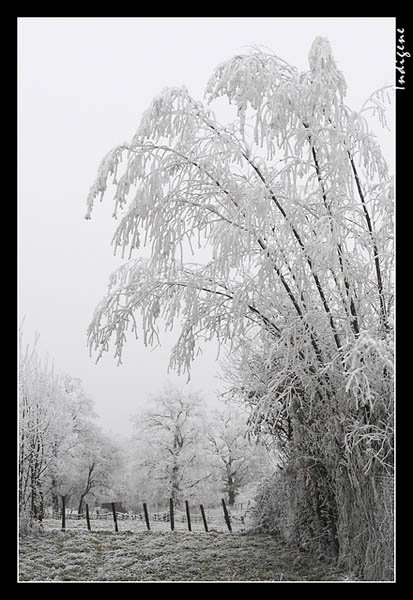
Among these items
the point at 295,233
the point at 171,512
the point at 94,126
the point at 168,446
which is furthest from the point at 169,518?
the point at 94,126

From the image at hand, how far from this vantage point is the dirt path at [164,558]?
13.7 ft

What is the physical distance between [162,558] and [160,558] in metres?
0.01

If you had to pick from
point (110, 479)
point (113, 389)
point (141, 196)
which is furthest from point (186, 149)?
point (110, 479)

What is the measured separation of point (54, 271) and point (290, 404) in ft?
6.91

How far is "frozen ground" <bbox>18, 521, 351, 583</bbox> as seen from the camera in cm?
418

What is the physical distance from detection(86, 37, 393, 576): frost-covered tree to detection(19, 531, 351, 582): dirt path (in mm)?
251

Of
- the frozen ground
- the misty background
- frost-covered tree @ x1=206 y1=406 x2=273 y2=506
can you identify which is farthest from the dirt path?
the misty background

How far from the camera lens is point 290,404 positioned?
4047 millimetres

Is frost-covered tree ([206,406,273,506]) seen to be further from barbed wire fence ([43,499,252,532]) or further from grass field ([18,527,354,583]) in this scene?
grass field ([18,527,354,583])

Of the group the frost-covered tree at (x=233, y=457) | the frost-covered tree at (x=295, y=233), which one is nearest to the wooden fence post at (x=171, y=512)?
the frost-covered tree at (x=233, y=457)

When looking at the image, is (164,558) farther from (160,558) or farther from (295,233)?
(295,233)

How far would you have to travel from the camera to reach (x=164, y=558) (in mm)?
4516

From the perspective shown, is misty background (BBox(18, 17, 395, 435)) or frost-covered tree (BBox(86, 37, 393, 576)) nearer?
frost-covered tree (BBox(86, 37, 393, 576))

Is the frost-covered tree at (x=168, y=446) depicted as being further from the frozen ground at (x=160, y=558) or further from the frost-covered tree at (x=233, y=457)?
the frozen ground at (x=160, y=558)
